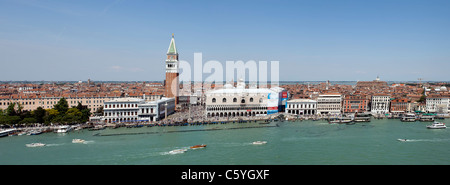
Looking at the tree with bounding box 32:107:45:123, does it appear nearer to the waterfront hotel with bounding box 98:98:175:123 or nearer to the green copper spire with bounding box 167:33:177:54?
the waterfront hotel with bounding box 98:98:175:123

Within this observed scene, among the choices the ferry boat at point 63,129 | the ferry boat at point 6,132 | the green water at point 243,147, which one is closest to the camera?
the green water at point 243,147

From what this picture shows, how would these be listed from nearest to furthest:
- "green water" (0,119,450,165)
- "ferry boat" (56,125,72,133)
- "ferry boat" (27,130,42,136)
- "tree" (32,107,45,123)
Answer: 1. "green water" (0,119,450,165)
2. "ferry boat" (27,130,42,136)
3. "ferry boat" (56,125,72,133)
4. "tree" (32,107,45,123)

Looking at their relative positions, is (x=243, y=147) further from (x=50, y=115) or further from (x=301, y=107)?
(x=50, y=115)

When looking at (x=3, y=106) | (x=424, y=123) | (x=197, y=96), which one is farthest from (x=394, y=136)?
(x=3, y=106)

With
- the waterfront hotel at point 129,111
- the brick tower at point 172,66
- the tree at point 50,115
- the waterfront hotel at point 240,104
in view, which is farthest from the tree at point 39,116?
the waterfront hotel at point 240,104

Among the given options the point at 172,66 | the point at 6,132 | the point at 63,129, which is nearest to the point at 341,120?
the point at 172,66

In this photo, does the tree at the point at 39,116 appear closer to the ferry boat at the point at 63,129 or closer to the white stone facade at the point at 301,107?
the ferry boat at the point at 63,129

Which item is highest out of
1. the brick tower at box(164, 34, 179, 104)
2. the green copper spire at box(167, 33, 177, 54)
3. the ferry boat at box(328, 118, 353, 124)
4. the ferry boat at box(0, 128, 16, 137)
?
the green copper spire at box(167, 33, 177, 54)

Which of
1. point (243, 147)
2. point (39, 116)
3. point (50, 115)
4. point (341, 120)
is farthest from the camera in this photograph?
point (341, 120)

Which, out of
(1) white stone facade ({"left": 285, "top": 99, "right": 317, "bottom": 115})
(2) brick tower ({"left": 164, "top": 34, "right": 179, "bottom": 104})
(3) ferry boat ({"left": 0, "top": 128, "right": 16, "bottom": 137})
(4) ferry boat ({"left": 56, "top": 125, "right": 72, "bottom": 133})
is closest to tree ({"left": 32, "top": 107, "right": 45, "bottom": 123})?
(3) ferry boat ({"left": 0, "top": 128, "right": 16, "bottom": 137})
